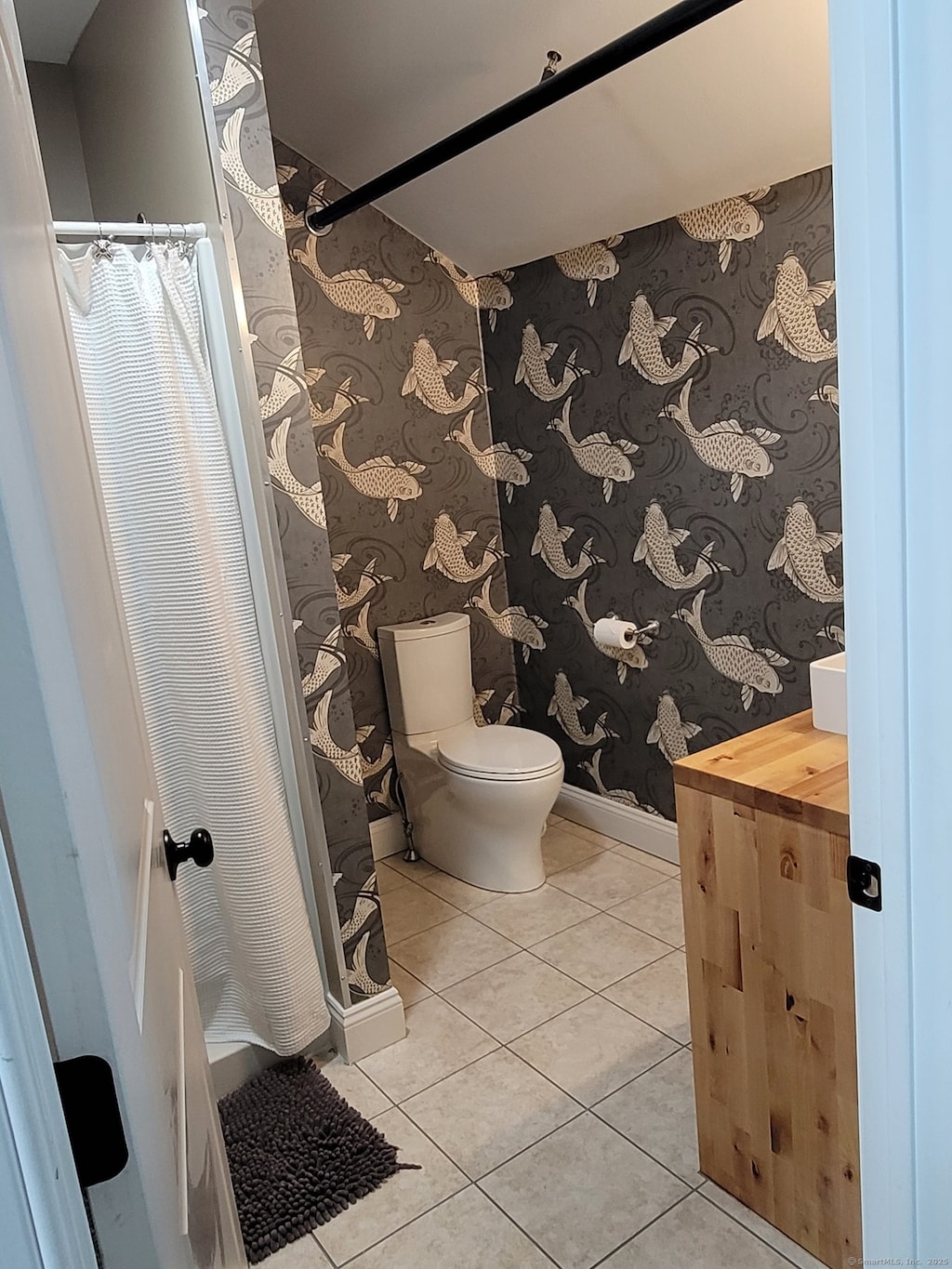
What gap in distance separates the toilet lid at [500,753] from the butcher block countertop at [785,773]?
44.7 inches

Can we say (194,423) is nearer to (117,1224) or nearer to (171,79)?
(171,79)

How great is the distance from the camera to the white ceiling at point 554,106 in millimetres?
2053

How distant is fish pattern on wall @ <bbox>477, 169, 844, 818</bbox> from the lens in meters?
2.42

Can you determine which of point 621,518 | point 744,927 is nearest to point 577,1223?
point 744,927

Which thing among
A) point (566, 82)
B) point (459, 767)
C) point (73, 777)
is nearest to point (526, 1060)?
point (459, 767)

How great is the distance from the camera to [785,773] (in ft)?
5.10

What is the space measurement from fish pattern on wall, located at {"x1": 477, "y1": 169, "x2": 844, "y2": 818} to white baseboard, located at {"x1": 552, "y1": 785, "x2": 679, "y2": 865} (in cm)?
4

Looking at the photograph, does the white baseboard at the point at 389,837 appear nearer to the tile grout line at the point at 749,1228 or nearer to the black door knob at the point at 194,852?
the tile grout line at the point at 749,1228

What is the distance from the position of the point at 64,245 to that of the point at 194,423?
39 cm

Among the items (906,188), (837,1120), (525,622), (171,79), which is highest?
(171,79)

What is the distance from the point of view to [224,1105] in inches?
81.7

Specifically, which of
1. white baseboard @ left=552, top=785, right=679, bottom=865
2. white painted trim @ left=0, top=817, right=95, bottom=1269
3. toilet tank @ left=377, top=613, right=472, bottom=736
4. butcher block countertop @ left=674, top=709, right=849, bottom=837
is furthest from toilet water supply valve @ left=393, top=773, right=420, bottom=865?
white painted trim @ left=0, top=817, right=95, bottom=1269

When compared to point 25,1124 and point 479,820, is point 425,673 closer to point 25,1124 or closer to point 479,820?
point 479,820

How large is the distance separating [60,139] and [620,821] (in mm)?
2686
